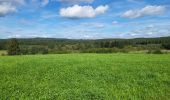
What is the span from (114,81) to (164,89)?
3.32m

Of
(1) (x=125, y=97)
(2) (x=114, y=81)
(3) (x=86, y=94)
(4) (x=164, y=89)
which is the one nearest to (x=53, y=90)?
(3) (x=86, y=94)

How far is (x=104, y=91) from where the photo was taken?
12.3 metres

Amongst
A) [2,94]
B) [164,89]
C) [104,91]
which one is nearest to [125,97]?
[104,91]

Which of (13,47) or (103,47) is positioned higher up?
(13,47)

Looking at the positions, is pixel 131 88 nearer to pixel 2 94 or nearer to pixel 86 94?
pixel 86 94

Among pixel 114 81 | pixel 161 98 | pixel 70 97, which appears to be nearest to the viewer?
pixel 70 97

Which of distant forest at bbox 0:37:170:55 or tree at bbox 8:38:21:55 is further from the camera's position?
tree at bbox 8:38:21:55

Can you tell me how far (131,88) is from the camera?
44.6 ft

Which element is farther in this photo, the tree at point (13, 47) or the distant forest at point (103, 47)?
the tree at point (13, 47)

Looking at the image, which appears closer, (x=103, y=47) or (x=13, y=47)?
(x=13, y=47)

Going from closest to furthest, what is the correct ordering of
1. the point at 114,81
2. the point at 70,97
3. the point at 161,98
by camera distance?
the point at 70,97
the point at 161,98
the point at 114,81

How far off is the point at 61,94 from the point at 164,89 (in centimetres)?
577

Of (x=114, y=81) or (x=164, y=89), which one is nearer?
(x=164, y=89)

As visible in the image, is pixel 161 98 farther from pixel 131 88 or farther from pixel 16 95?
pixel 16 95
